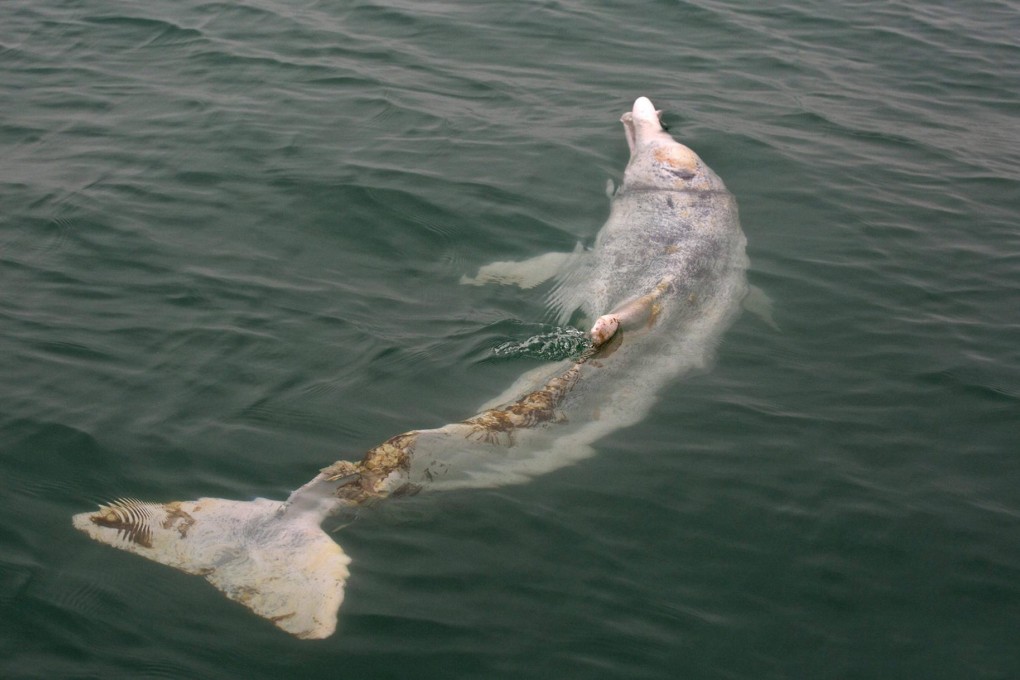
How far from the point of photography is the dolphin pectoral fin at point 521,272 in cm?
947

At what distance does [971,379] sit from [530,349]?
3927 millimetres

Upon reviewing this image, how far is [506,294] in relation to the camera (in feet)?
30.3

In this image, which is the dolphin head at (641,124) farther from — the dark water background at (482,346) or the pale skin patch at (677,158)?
the pale skin patch at (677,158)

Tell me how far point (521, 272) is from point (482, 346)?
1487mm

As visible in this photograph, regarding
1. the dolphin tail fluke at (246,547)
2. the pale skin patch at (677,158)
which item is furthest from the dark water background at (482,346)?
the pale skin patch at (677,158)

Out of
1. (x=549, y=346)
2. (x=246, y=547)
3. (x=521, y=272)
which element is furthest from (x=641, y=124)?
(x=246, y=547)

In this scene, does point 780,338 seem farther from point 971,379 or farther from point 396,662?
point 396,662

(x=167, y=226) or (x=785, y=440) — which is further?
(x=167, y=226)

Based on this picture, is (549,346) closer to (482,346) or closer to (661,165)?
(482,346)

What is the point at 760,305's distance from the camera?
9414 mm

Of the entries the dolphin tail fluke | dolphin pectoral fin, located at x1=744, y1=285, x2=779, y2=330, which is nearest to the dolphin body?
the dolphin tail fluke

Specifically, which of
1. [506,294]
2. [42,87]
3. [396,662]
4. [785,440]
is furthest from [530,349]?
[42,87]

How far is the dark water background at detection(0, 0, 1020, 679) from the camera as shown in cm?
565

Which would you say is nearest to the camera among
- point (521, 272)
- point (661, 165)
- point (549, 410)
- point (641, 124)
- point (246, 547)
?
point (246, 547)
